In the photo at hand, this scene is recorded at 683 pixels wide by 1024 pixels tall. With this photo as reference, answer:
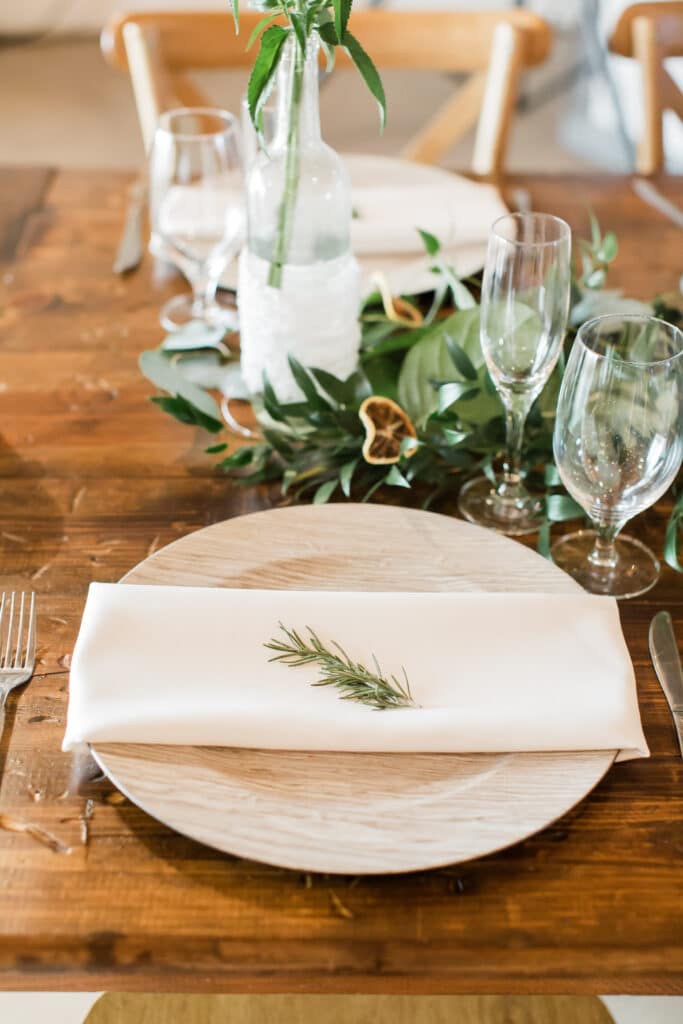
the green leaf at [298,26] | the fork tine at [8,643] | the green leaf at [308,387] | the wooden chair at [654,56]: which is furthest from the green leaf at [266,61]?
the wooden chair at [654,56]

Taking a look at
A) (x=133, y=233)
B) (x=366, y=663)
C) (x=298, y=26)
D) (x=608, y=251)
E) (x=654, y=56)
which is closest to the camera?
(x=366, y=663)

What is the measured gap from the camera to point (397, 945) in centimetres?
61

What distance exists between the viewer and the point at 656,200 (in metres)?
1.47

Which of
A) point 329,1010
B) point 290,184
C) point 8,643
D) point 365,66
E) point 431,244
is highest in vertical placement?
point 365,66

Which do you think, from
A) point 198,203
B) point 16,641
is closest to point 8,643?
point 16,641

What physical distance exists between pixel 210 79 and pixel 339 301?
370 centimetres

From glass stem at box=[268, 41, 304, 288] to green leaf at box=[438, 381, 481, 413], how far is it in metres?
0.18

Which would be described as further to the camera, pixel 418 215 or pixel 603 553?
pixel 418 215

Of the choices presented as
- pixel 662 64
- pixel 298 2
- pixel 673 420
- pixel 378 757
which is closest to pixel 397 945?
pixel 378 757

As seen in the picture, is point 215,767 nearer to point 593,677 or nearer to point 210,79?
point 593,677

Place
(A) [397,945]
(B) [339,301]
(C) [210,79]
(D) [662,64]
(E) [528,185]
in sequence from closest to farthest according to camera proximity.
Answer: (A) [397,945] < (B) [339,301] < (E) [528,185] < (D) [662,64] < (C) [210,79]

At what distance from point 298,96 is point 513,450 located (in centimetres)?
35

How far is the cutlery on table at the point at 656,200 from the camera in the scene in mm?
1433

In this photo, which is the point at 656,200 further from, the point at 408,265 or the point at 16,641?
the point at 16,641
